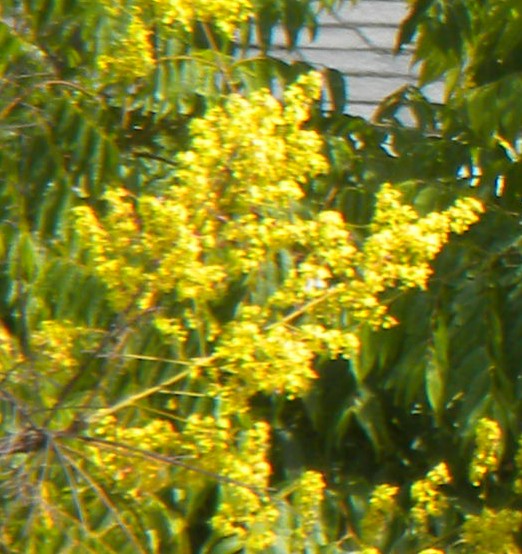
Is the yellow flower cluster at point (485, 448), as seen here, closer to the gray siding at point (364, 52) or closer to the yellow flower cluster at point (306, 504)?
the yellow flower cluster at point (306, 504)

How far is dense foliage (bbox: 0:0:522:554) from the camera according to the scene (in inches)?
93.4

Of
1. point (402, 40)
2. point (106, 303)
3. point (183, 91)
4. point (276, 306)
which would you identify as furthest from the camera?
point (402, 40)

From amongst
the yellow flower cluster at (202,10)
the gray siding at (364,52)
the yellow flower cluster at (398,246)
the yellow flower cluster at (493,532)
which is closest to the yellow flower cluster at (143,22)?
the yellow flower cluster at (202,10)

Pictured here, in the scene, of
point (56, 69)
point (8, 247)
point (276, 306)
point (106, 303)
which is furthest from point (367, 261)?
point (56, 69)

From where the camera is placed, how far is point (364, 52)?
5137 mm

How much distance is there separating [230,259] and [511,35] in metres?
0.99

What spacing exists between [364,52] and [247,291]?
100 inches

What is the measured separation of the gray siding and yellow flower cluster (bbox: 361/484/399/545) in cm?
243

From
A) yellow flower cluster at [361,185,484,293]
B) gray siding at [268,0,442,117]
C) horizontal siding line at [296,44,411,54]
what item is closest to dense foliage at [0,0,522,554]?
yellow flower cluster at [361,185,484,293]

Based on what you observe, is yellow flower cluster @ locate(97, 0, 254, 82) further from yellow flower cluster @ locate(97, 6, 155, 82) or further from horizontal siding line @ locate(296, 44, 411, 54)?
horizontal siding line @ locate(296, 44, 411, 54)

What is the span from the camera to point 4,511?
2.46m

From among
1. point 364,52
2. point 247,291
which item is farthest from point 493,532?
point 364,52

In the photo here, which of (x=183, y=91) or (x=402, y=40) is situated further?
(x=402, y=40)

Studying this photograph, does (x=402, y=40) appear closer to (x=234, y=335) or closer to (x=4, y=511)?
(x=234, y=335)
